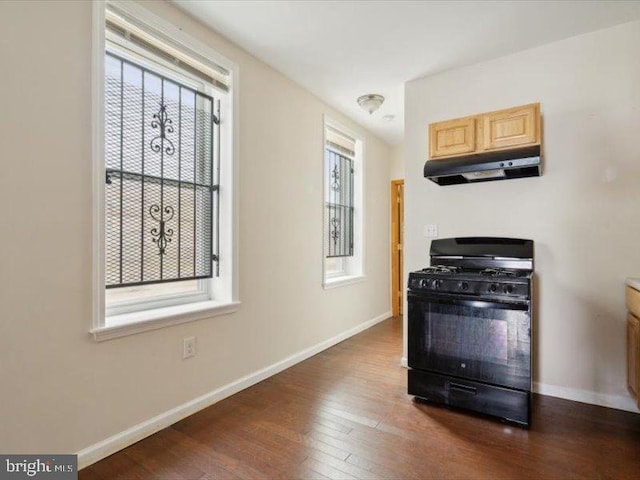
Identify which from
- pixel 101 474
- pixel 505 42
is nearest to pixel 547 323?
pixel 505 42

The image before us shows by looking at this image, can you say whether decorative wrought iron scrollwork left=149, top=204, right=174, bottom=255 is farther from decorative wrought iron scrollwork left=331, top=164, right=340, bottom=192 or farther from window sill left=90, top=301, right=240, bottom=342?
decorative wrought iron scrollwork left=331, top=164, right=340, bottom=192

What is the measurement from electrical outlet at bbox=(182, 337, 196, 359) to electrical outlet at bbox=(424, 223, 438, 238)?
2.14m

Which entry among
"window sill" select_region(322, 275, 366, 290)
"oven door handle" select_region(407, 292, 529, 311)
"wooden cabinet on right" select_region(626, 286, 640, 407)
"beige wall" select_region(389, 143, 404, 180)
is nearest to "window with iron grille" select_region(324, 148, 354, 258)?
"window sill" select_region(322, 275, 366, 290)

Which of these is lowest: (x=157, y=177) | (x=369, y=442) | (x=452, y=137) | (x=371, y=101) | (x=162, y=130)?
(x=369, y=442)

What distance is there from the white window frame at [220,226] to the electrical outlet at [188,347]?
0.48 ft

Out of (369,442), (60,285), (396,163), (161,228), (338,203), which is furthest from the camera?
(396,163)

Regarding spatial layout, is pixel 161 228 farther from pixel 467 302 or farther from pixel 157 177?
pixel 467 302

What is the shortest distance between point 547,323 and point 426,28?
2364 millimetres

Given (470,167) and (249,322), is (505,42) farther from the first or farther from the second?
(249,322)

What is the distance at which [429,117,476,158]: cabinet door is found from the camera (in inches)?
103

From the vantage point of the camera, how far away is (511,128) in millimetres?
2477

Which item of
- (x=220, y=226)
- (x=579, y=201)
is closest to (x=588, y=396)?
(x=579, y=201)

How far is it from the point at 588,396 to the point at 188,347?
2.87m

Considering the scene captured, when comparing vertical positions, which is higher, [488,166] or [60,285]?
[488,166]
